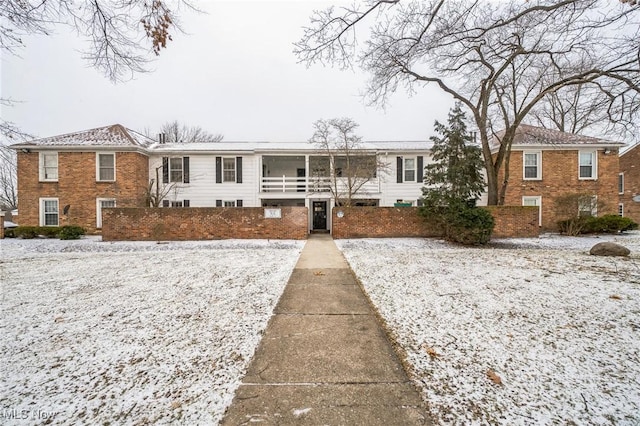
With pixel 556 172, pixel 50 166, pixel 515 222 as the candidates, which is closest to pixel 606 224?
pixel 556 172

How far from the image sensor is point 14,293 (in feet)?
15.5

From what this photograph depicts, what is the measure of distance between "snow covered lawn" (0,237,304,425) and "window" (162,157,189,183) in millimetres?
10166

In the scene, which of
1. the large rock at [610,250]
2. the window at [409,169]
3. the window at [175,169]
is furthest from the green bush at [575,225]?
the window at [175,169]

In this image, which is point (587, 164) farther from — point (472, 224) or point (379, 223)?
point (379, 223)

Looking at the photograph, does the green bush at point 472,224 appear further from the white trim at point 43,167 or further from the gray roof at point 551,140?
the white trim at point 43,167

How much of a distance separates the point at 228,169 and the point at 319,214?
6.34 m

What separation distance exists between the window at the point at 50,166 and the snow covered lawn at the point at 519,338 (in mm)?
18536

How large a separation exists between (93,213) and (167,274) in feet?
42.4

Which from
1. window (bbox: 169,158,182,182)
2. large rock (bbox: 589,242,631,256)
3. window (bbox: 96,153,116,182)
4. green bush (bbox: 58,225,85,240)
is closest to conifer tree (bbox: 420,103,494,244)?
large rock (bbox: 589,242,631,256)

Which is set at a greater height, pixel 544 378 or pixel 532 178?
pixel 532 178

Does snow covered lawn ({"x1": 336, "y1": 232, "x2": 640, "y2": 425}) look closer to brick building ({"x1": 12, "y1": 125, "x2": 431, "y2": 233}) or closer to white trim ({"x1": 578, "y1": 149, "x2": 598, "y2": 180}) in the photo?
brick building ({"x1": 12, "y1": 125, "x2": 431, "y2": 233})

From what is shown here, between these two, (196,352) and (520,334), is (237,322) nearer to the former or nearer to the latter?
(196,352)

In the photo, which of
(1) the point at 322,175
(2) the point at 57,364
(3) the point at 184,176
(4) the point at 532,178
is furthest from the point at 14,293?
(4) the point at 532,178

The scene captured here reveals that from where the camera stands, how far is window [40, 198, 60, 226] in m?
14.7
